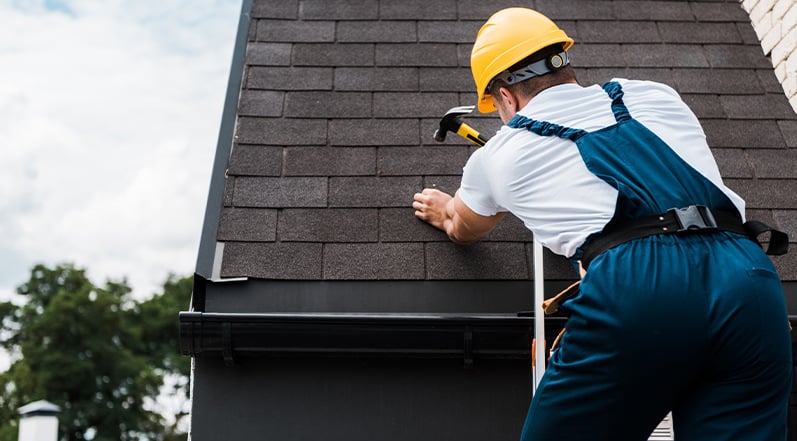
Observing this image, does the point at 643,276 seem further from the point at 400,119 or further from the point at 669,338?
the point at 400,119

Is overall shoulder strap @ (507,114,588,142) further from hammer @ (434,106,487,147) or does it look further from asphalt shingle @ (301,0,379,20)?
asphalt shingle @ (301,0,379,20)

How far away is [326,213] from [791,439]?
193cm

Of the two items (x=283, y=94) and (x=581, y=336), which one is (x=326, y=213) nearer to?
(x=283, y=94)

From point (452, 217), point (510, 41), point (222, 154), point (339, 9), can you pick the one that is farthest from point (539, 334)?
point (339, 9)

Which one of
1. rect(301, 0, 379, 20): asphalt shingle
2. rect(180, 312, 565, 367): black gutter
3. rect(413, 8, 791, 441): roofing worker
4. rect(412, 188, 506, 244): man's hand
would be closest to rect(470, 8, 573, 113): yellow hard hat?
rect(413, 8, 791, 441): roofing worker

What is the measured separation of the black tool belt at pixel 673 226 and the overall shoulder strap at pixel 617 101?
31 cm

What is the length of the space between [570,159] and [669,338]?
1.78 feet

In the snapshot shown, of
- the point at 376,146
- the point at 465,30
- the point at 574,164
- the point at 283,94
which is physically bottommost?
the point at 574,164

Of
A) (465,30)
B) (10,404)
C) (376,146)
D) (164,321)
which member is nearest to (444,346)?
(376,146)

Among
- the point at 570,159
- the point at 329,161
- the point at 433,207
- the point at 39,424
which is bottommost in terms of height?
the point at 39,424

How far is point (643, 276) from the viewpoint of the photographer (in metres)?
1.87

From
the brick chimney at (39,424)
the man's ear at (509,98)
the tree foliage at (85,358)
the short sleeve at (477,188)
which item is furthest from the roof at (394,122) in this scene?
the tree foliage at (85,358)

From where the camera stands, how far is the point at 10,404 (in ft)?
94.5

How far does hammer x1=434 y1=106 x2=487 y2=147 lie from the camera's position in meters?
3.09
